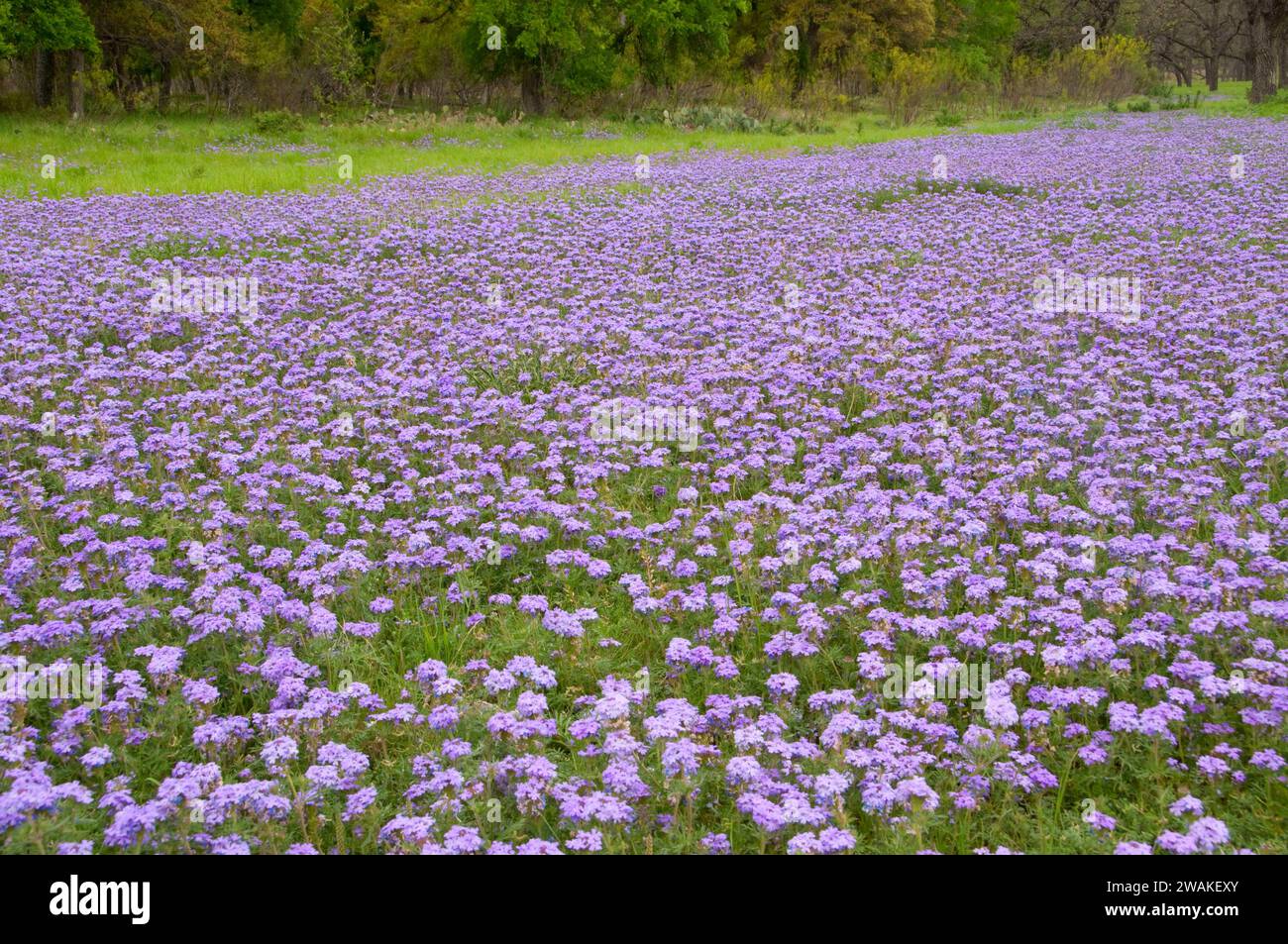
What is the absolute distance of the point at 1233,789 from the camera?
3.67 meters

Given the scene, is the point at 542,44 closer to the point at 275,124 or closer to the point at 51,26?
the point at 275,124

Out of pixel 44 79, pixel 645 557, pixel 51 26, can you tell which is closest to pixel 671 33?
pixel 51 26

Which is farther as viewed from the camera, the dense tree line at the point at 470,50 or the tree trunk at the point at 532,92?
the tree trunk at the point at 532,92

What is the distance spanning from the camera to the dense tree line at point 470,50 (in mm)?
30748

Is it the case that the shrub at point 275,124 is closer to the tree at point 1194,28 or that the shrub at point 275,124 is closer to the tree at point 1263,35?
the tree at point 1263,35

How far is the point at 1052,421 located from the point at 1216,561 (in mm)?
1887

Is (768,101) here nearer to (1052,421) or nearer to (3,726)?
(1052,421)

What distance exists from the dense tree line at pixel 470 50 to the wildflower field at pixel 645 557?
72.0 ft

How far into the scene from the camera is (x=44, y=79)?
3036 cm

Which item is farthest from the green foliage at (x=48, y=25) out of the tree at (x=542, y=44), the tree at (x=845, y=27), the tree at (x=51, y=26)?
the tree at (x=845, y=27)

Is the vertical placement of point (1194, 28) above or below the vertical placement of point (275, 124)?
above

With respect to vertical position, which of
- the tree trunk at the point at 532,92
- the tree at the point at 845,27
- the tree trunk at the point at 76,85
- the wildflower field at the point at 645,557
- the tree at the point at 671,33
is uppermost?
the tree at the point at 845,27

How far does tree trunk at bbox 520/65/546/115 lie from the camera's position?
112 ft

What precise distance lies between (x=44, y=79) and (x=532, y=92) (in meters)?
14.4
